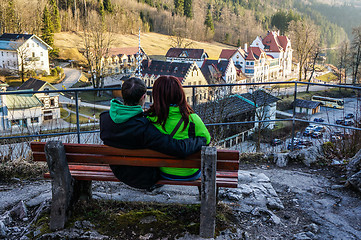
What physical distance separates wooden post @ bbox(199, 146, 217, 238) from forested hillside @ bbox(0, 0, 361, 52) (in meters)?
64.3

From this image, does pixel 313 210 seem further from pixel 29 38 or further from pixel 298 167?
pixel 29 38

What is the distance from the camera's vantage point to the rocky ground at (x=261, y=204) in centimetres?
333

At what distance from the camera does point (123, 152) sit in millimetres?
2959

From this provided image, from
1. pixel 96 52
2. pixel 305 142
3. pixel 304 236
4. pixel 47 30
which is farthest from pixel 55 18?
pixel 304 236

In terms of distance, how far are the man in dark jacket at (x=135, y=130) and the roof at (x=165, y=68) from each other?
1536 inches

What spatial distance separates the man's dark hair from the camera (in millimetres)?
3004

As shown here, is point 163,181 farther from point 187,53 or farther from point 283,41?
point 283,41

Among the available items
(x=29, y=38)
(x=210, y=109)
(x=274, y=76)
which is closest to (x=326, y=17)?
(x=274, y=76)

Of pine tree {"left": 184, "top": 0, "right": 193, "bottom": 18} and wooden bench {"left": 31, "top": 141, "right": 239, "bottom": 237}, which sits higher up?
pine tree {"left": 184, "top": 0, "right": 193, "bottom": 18}

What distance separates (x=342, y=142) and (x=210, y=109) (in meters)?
3.76

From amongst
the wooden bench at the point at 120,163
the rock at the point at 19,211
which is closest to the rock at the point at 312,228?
the wooden bench at the point at 120,163

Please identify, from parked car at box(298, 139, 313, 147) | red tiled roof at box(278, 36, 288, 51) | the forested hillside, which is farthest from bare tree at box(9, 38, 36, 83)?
red tiled roof at box(278, 36, 288, 51)

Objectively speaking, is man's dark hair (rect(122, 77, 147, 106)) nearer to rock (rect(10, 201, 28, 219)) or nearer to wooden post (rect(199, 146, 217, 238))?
wooden post (rect(199, 146, 217, 238))

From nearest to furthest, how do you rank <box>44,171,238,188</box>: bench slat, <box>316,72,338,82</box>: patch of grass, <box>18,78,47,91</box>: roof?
<box>44,171,238,188</box>: bench slat < <box>18,78,47,91</box>: roof < <box>316,72,338,82</box>: patch of grass
